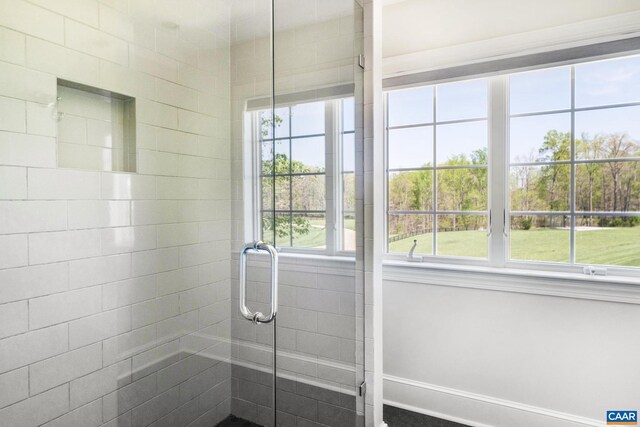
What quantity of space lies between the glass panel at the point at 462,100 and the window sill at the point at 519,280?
3.12 ft

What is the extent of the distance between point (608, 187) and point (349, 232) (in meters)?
1.45

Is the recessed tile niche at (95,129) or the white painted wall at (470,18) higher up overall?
the white painted wall at (470,18)

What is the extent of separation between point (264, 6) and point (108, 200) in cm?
79

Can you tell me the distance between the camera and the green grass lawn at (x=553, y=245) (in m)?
1.93

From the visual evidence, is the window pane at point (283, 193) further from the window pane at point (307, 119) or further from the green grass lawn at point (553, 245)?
the green grass lawn at point (553, 245)

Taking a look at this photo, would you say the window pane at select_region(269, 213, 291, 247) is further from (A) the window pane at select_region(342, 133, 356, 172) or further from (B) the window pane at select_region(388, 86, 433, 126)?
(B) the window pane at select_region(388, 86, 433, 126)

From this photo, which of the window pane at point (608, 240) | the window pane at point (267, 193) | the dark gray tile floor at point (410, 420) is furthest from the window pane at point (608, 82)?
the dark gray tile floor at point (410, 420)

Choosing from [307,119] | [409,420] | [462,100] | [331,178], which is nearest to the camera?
[307,119]

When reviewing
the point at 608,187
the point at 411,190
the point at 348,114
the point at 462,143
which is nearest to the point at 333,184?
the point at 348,114

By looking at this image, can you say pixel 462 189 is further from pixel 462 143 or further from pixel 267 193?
pixel 267 193

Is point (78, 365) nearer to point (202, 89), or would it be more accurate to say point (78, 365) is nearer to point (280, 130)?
point (202, 89)

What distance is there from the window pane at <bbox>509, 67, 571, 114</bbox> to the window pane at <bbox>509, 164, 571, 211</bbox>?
0.34m

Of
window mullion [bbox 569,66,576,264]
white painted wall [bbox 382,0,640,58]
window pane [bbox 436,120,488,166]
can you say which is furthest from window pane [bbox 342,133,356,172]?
window mullion [bbox 569,66,576,264]

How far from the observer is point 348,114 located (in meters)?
1.78
